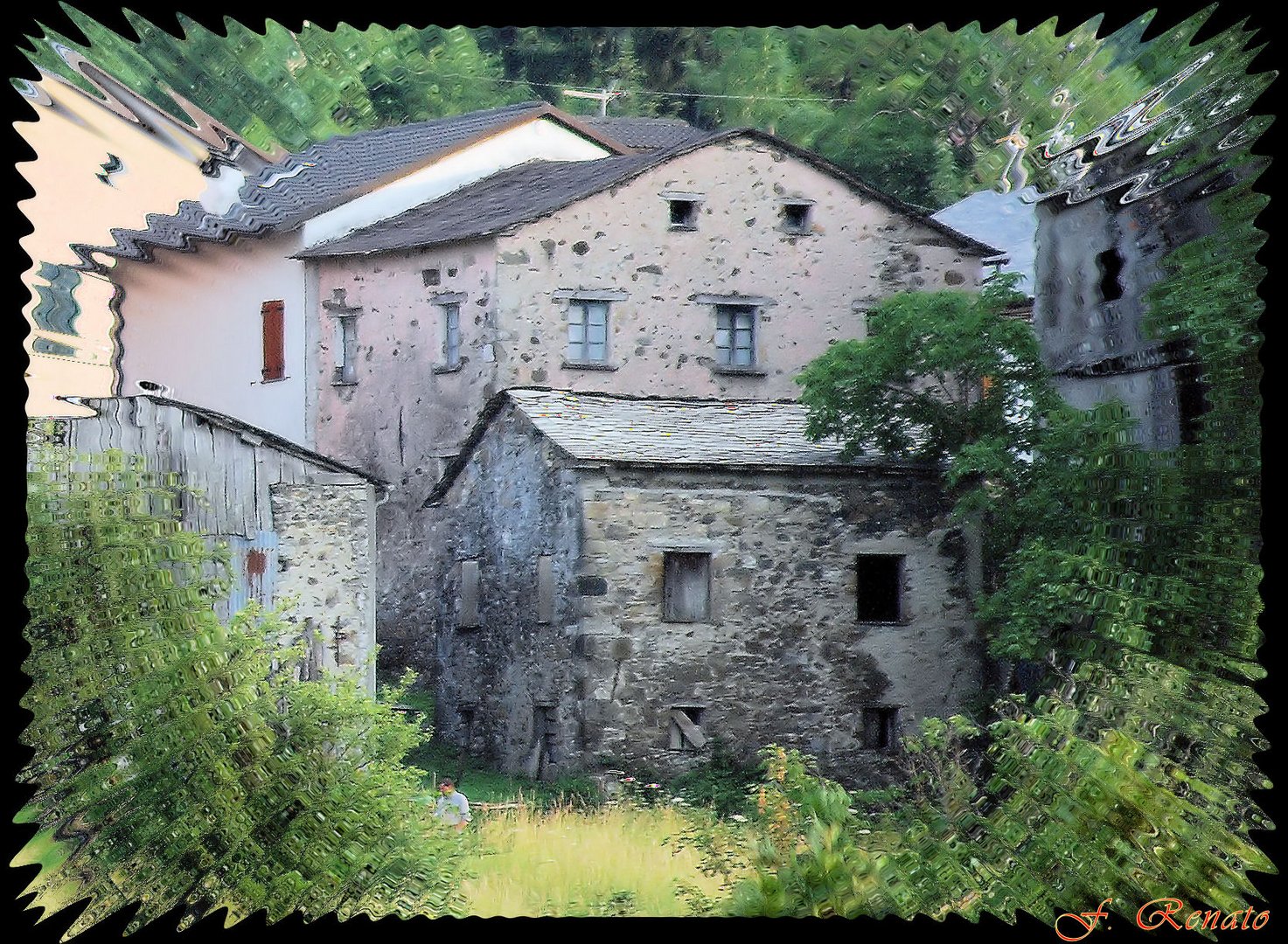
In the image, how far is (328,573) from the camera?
10.0m

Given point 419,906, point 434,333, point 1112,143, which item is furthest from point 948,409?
point 419,906

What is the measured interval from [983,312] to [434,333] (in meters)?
2.06

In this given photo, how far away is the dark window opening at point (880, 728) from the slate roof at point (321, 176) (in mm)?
2417

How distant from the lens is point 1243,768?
10102mm

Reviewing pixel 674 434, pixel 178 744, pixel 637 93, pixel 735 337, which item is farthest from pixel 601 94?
pixel 178 744

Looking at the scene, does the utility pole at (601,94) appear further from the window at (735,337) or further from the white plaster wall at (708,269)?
the window at (735,337)

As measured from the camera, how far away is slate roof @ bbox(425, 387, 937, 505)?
34.0 feet

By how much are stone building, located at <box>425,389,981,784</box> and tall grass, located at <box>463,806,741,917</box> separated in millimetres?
298

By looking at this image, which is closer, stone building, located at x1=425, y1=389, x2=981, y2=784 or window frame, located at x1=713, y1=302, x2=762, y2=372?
stone building, located at x1=425, y1=389, x2=981, y2=784

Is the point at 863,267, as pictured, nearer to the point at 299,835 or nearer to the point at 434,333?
the point at 434,333

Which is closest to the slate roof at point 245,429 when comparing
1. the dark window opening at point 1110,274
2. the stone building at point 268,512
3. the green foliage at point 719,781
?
the stone building at point 268,512

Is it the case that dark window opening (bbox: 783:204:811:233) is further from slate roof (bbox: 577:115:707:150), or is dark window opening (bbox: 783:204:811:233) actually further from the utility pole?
the utility pole

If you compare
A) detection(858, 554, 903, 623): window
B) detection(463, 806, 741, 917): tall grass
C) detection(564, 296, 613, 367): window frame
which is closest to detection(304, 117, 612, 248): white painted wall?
detection(564, 296, 613, 367): window frame

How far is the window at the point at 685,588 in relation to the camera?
10.3 m
